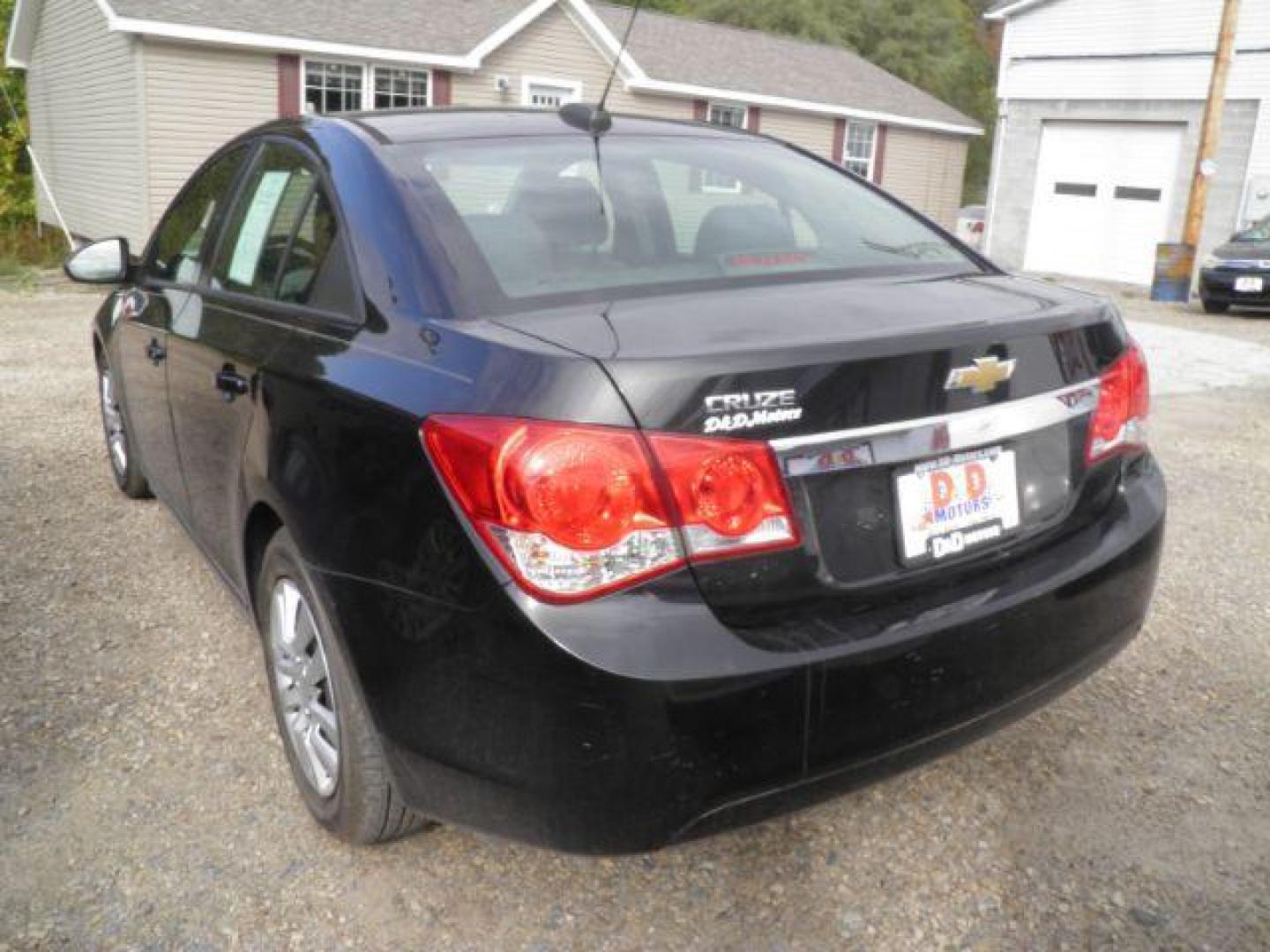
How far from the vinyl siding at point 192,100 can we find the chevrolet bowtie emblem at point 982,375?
14306 millimetres

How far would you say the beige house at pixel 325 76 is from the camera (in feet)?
47.4

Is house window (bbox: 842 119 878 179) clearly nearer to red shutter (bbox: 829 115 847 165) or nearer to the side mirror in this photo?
red shutter (bbox: 829 115 847 165)

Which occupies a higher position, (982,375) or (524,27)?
(524,27)

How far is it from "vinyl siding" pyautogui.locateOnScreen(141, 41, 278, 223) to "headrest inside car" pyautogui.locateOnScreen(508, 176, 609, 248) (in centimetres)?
1338

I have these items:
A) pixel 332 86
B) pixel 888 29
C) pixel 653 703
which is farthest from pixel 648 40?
pixel 888 29

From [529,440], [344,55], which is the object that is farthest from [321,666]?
[344,55]

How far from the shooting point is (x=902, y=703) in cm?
194

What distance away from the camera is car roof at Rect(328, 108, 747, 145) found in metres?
2.69

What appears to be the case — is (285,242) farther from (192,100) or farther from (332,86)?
(332,86)

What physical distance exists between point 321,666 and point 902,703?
48.1 inches

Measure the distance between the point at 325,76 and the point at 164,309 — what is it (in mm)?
13713

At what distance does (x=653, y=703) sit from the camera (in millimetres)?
1728

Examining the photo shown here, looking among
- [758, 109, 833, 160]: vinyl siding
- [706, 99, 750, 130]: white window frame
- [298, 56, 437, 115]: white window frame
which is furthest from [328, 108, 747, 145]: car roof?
[758, 109, 833, 160]: vinyl siding

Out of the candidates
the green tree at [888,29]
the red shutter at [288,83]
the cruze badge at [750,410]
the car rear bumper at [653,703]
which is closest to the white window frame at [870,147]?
the red shutter at [288,83]
